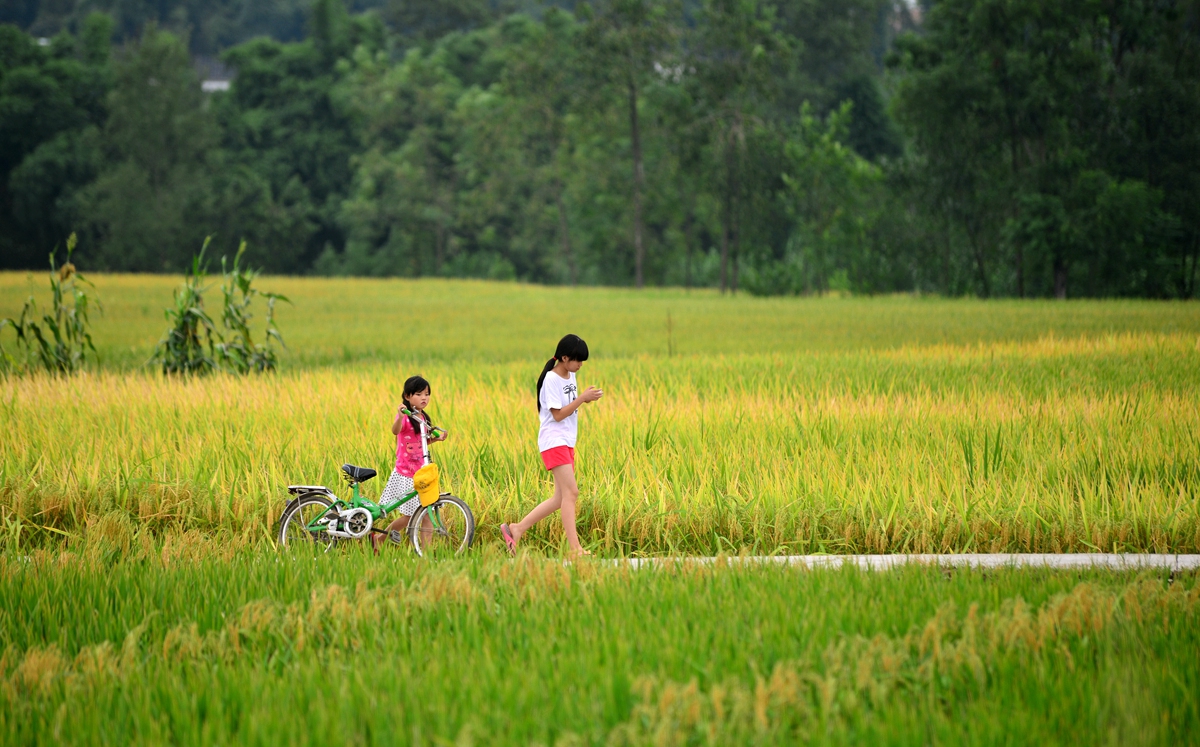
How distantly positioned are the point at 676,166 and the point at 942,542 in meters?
41.4

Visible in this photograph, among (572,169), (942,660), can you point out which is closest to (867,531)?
(942,660)

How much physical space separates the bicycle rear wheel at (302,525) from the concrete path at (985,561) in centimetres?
188

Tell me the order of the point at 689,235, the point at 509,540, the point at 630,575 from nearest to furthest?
the point at 630,575, the point at 509,540, the point at 689,235

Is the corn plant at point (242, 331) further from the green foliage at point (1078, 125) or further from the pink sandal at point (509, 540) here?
the green foliage at point (1078, 125)

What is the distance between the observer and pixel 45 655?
167 inches

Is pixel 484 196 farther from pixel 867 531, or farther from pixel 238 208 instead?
pixel 867 531

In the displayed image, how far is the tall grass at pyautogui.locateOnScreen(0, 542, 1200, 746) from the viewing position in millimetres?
3580

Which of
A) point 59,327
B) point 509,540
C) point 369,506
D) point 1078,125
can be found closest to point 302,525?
point 369,506

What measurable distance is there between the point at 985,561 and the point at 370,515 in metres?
3.40

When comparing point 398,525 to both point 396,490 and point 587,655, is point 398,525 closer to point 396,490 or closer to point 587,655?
point 396,490

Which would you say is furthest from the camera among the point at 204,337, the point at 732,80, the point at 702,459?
the point at 732,80

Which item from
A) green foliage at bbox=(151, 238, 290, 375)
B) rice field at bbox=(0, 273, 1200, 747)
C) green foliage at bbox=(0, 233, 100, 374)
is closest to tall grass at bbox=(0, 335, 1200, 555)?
rice field at bbox=(0, 273, 1200, 747)

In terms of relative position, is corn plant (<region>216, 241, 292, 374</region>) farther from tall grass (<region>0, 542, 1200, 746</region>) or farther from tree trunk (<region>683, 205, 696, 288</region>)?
tree trunk (<region>683, 205, 696, 288</region>)

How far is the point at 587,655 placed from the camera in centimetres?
409
